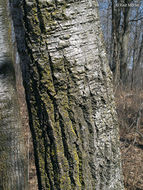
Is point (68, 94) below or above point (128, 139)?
above

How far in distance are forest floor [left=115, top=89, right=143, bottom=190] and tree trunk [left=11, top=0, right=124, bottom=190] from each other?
2.53 metres

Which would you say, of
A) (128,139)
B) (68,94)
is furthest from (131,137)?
(68,94)

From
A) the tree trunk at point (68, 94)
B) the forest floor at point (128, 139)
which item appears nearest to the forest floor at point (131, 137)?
the forest floor at point (128, 139)

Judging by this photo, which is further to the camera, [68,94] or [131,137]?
[131,137]

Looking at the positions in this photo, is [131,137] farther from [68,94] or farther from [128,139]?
[68,94]

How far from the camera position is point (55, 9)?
0.83 meters

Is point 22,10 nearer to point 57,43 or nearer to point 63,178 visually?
point 57,43

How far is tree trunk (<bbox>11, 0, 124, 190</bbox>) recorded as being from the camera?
2.77ft

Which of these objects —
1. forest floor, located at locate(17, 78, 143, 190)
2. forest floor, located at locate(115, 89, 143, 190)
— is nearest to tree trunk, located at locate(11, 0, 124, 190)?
forest floor, located at locate(17, 78, 143, 190)

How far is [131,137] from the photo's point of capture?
210 inches

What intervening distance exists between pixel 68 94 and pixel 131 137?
4.95 m

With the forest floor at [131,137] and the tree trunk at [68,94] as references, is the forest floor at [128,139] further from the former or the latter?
the tree trunk at [68,94]

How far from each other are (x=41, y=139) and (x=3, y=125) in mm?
1140

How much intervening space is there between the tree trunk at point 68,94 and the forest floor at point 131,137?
253cm
